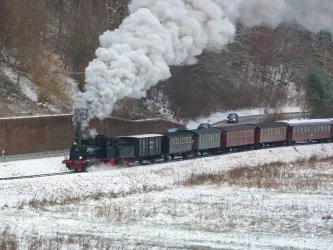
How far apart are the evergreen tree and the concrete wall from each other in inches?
1251

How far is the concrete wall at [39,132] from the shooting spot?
41.6 metres

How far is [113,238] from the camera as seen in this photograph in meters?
21.1

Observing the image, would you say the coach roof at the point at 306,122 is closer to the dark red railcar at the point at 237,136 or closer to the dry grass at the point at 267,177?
the dark red railcar at the point at 237,136

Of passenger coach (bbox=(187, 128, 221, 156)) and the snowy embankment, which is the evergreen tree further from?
passenger coach (bbox=(187, 128, 221, 156))

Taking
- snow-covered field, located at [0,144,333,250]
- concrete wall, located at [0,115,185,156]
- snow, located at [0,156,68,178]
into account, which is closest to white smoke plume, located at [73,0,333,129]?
snow, located at [0,156,68,178]

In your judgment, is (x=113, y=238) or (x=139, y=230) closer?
(x=113, y=238)

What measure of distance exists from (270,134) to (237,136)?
566cm

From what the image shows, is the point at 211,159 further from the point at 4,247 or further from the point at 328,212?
the point at 4,247

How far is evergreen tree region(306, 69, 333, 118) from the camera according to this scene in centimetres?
7356

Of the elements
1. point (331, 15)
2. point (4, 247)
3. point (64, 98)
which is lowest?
point (4, 247)

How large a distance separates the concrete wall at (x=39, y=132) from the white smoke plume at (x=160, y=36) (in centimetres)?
732

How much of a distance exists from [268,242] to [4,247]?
8961 millimetres

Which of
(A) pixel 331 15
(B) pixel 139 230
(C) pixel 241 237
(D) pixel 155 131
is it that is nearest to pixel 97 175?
(B) pixel 139 230

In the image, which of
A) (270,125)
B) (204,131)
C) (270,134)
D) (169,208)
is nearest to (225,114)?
(270,125)
